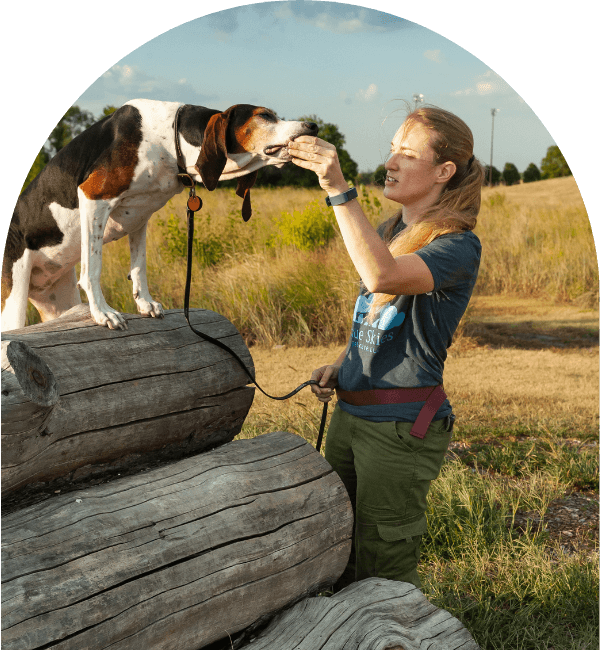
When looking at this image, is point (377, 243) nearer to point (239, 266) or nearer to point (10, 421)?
point (10, 421)

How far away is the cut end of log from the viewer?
1.75 m

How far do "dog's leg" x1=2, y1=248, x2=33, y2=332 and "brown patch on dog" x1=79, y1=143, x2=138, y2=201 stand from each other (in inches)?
19.8

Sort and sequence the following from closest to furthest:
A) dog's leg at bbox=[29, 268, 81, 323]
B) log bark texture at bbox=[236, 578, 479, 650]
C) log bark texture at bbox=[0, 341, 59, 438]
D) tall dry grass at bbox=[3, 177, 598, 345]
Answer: log bark texture at bbox=[0, 341, 59, 438]
log bark texture at bbox=[236, 578, 479, 650]
dog's leg at bbox=[29, 268, 81, 323]
tall dry grass at bbox=[3, 177, 598, 345]

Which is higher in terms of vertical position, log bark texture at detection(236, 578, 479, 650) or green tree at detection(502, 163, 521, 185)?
green tree at detection(502, 163, 521, 185)

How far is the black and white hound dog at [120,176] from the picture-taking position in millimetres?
2229

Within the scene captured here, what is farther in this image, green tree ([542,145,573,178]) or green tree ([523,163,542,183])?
green tree ([523,163,542,183])

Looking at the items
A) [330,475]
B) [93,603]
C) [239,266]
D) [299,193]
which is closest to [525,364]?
[239,266]

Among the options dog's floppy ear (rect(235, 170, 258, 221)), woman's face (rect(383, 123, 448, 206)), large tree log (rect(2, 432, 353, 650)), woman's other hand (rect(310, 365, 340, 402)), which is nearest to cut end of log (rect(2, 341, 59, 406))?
large tree log (rect(2, 432, 353, 650))

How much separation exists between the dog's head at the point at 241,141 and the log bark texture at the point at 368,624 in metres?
1.57

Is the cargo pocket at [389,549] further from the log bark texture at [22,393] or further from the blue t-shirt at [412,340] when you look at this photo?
the log bark texture at [22,393]

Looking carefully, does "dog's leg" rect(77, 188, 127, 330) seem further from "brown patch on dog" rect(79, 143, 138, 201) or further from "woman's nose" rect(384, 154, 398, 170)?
"woman's nose" rect(384, 154, 398, 170)

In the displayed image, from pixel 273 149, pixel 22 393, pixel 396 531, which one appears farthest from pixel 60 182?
pixel 396 531

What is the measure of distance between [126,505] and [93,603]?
332mm

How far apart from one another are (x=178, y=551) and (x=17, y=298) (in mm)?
1386
